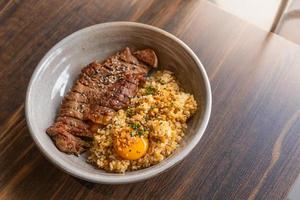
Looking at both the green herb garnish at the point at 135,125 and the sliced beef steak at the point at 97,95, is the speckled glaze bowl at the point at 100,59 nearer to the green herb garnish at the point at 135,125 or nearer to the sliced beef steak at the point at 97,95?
the sliced beef steak at the point at 97,95

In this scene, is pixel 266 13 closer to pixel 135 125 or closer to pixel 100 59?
pixel 100 59

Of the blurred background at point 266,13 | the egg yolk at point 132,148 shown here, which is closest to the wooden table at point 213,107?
the egg yolk at point 132,148

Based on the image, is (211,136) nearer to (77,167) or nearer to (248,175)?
(248,175)

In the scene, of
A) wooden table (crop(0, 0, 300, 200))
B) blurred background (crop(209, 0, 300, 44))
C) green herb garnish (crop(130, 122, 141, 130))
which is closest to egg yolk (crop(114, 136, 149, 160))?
green herb garnish (crop(130, 122, 141, 130))

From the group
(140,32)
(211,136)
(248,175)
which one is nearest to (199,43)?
(140,32)

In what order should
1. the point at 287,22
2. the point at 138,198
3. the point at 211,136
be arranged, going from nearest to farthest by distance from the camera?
1. the point at 138,198
2. the point at 211,136
3. the point at 287,22

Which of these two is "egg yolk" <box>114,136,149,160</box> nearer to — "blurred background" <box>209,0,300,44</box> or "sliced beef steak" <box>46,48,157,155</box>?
"sliced beef steak" <box>46,48,157,155</box>
